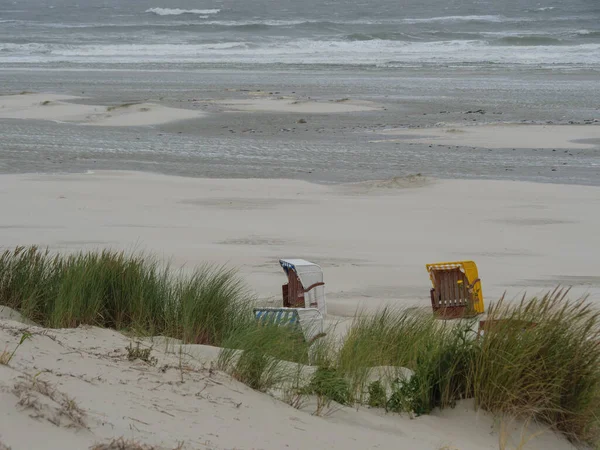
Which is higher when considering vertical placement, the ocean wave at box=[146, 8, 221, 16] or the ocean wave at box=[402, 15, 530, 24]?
the ocean wave at box=[146, 8, 221, 16]

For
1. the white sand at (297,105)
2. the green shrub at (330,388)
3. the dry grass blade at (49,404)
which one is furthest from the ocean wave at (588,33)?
the dry grass blade at (49,404)

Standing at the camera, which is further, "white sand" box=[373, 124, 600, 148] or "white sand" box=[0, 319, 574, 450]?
"white sand" box=[373, 124, 600, 148]

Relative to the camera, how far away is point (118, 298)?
645 centimetres

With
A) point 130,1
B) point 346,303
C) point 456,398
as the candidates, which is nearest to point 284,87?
point 346,303

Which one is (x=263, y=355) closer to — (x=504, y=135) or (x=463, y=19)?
(x=504, y=135)

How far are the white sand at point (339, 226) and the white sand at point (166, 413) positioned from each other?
11.0 ft

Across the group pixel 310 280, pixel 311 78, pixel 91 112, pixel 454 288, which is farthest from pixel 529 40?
pixel 310 280

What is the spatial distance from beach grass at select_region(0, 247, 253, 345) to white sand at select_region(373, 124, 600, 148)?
556 inches

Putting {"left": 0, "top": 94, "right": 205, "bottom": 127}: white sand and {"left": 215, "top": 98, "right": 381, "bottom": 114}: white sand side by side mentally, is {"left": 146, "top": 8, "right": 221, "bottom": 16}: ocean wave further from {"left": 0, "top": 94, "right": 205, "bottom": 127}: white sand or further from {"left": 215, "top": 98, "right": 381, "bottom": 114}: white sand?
{"left": 0, "top": 94, "right": 205, "bottom": 127}: white sand

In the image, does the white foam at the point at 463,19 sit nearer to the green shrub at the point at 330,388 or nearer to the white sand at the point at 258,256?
the white sand at the point at 258,256

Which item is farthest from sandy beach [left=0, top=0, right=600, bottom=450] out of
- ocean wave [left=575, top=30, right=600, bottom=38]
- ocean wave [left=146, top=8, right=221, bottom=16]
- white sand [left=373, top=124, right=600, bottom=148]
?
ocean wave [left=146, top=8, right=221, bottom=16]

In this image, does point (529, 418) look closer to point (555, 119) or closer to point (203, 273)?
point (203, 273)

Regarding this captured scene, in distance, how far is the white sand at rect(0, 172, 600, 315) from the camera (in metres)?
9.62

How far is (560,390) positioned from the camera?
5.02 m
